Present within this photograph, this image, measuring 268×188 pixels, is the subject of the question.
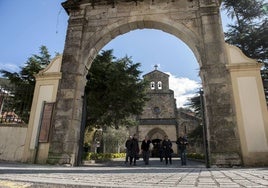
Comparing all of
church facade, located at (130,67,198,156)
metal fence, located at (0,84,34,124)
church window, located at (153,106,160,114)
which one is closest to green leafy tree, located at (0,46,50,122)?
metal fence, located at (0,84,34,124)

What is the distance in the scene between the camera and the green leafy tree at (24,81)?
27.2 ft

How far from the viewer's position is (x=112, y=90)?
13.2 meters

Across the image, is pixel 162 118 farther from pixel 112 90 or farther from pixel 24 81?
pixel 24 81

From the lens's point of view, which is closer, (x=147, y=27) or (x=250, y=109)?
(x=250, y=109)

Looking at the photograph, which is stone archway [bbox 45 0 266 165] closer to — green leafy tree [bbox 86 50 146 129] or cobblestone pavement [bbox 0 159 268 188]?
cobblestone pavement [bbox 0 159 268 188]

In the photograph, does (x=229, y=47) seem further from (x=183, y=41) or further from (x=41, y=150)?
(x=41, y=150)

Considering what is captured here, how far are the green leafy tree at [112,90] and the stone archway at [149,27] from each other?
4.54 metres

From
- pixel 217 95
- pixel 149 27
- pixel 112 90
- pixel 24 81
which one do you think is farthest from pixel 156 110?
pixel 217 95

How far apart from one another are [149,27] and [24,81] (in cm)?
938

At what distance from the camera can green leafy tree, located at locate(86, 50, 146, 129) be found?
13141 mm

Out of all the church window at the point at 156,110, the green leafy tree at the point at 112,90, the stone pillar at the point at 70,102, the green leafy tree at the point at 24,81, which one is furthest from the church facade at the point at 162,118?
the stone pillar at the point at 70,102

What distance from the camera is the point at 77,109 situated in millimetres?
7707

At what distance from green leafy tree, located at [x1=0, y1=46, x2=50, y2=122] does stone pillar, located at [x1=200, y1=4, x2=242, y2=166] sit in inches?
275

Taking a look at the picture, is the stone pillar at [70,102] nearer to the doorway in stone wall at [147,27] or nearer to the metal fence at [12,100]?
the doorway in stone wall at [147,27]
